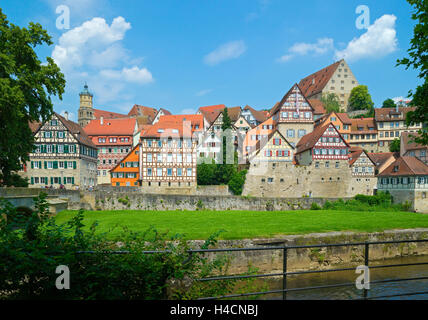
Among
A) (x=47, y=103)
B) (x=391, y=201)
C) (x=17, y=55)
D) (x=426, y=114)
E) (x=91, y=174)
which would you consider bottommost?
(x=391, y=201)

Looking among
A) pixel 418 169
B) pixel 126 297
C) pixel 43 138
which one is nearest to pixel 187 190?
pixel 43 138

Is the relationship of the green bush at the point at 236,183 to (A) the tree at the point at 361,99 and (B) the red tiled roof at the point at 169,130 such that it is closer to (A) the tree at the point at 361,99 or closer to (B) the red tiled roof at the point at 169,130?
(B) the red tiled roof at the point at 169,130

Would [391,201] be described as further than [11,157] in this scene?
Yes

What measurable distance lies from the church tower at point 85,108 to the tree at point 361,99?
250ft

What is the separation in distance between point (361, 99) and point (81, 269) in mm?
99262

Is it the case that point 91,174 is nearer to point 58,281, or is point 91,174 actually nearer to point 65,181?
point 65,181

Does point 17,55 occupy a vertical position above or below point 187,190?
above

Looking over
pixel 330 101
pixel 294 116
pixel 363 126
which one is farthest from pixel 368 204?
pixel 330 101

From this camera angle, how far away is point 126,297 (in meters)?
4.76

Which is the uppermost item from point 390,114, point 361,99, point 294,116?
point 361,99

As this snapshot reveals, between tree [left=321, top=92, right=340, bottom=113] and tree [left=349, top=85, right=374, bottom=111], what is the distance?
196 inches

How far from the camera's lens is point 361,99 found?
3632 inches

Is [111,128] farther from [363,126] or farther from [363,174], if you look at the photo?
[363,126]

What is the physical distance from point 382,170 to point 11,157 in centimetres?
4895
